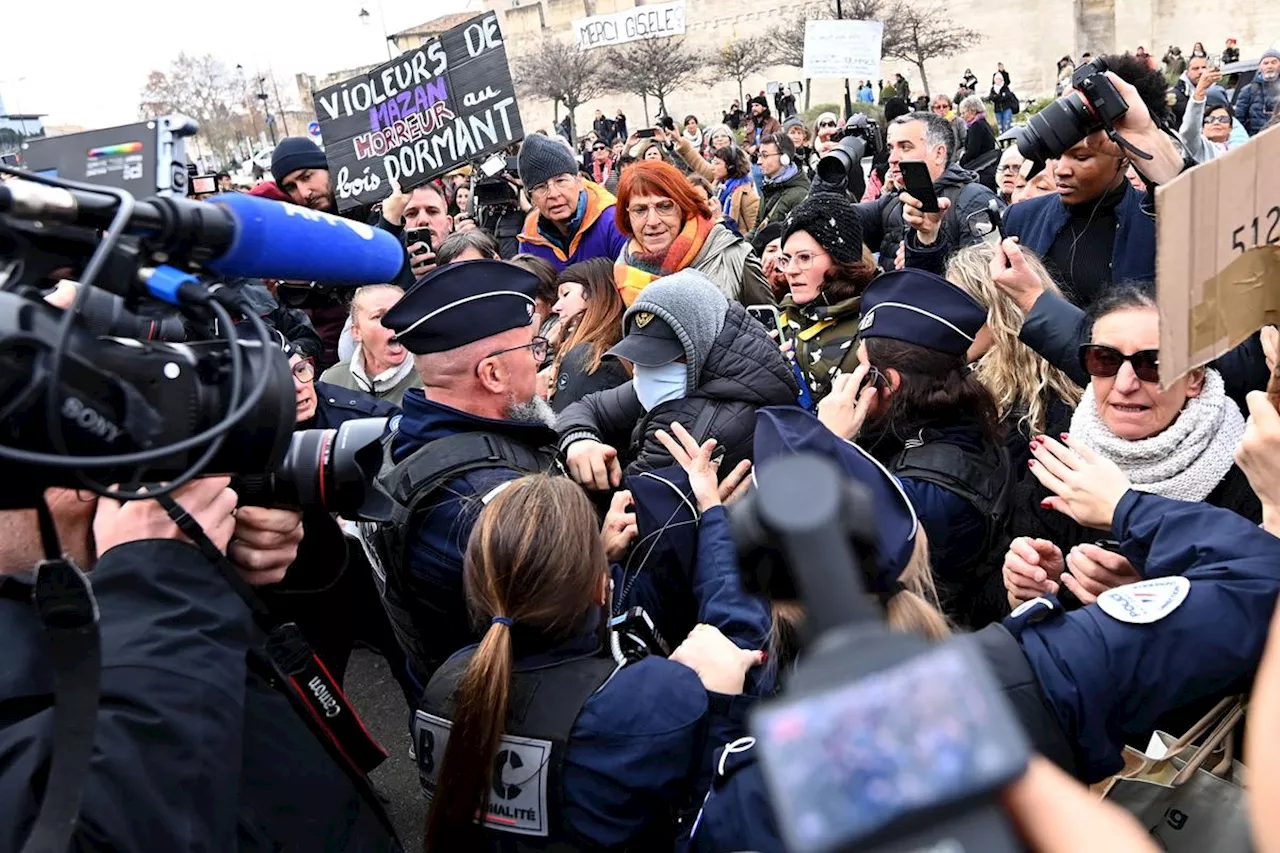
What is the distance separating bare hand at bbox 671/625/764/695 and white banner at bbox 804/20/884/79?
29.3ft

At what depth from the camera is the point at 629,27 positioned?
711 inches

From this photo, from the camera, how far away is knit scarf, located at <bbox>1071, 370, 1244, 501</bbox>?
1.97 metres

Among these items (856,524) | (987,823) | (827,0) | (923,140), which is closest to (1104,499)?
(856,524)

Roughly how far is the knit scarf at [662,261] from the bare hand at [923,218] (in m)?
1.05

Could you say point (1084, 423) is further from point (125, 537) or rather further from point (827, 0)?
point (827, 0)

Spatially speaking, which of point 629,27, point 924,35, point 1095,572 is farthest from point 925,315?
point 924,35

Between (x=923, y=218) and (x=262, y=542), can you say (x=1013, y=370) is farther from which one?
(x=262, y=542)

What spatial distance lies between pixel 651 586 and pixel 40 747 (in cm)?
148

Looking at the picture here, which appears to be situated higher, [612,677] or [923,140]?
[923,140]

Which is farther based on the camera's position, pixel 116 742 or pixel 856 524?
pixel 116 742

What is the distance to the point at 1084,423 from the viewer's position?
2.22 meters

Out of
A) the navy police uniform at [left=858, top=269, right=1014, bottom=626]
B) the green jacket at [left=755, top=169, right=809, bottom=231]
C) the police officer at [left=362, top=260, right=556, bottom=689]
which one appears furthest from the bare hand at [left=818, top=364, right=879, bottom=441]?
the green jacket at [left=755, top=169, right=809, bottom=231]

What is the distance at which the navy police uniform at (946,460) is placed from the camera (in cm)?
226

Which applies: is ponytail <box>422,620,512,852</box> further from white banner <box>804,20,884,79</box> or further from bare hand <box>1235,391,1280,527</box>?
white banner <box>804,20,884,79</box>
